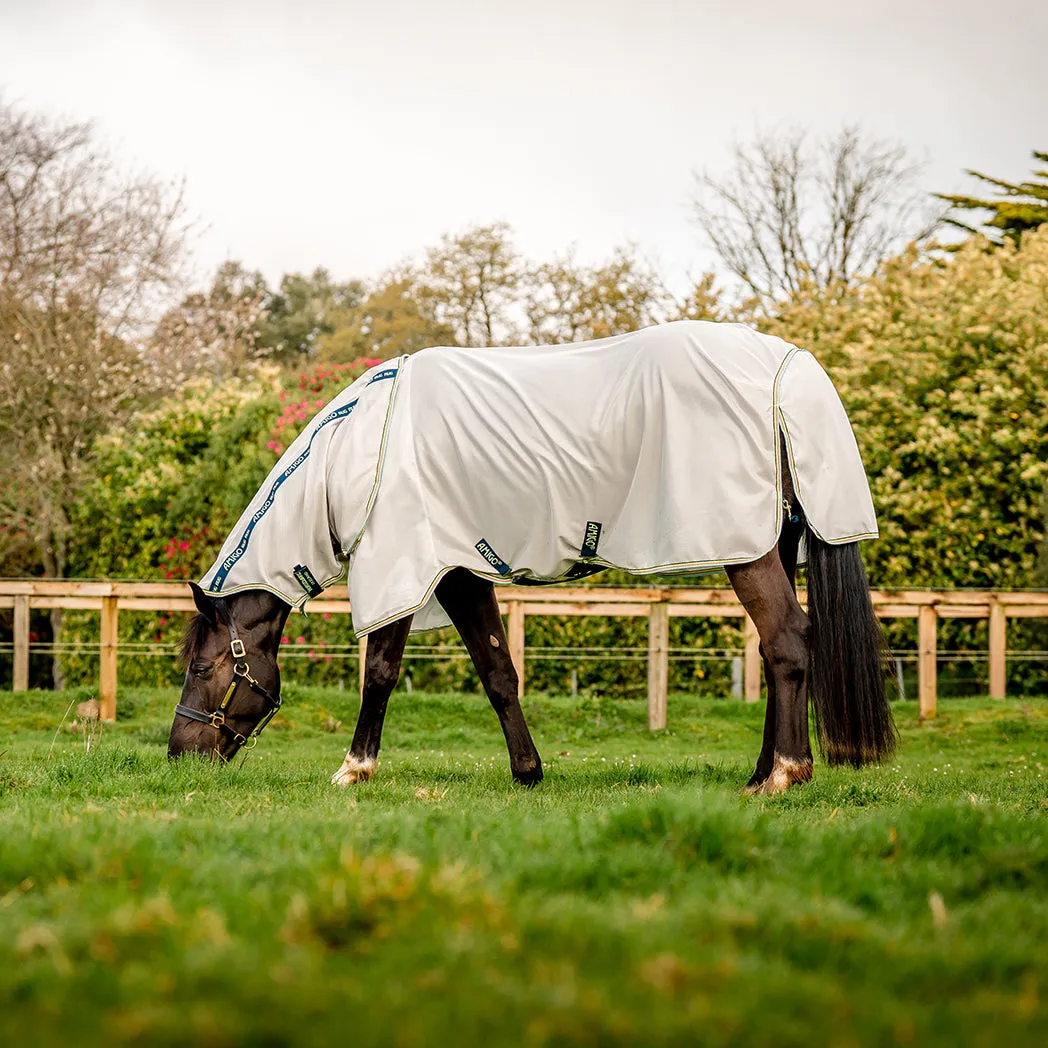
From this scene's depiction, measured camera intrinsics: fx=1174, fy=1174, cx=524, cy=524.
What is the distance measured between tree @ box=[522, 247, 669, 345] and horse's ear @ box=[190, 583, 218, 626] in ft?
74.8

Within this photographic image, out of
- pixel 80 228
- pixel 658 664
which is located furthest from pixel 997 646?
pixel 80 228

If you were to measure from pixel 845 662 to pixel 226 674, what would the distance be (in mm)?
3383

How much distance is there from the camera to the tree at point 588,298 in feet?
98.6

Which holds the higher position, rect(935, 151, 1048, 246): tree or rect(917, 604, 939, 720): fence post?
rect(935, 151, 1048, 246): tree

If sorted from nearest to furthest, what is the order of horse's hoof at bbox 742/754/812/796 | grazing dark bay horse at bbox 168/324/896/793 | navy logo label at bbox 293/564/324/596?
1. horse's hoof at bbox 742/754/812/796
2. grazing dark bay horse at bbox 168/324/896/793
3. navy logo label at bbox 293/564/324/596

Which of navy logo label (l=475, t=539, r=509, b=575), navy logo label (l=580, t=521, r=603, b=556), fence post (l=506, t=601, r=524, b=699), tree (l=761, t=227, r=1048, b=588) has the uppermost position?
tree (l=761, t=227, r=1048, b=588)

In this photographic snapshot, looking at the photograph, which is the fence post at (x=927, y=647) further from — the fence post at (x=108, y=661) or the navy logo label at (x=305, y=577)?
the fence post at (x=108, y=661)

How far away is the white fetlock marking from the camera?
627 centimetres

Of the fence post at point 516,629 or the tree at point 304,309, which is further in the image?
the tree at point 304,309

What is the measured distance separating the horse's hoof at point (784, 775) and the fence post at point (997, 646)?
7762mm

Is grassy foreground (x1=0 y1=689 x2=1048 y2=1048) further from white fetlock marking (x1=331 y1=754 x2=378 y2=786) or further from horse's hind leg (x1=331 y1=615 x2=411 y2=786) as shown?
horse's hind leg (x1=331 y1=615 x2=411 y2=786)

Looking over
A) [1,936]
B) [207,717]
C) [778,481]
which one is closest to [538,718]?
[207,717]

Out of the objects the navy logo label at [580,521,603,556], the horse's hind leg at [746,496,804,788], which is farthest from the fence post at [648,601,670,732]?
the navy logo label at [580,521,603,556]

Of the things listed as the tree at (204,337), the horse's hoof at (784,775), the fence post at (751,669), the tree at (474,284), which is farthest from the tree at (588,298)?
the horse's hoof at (784,775)
